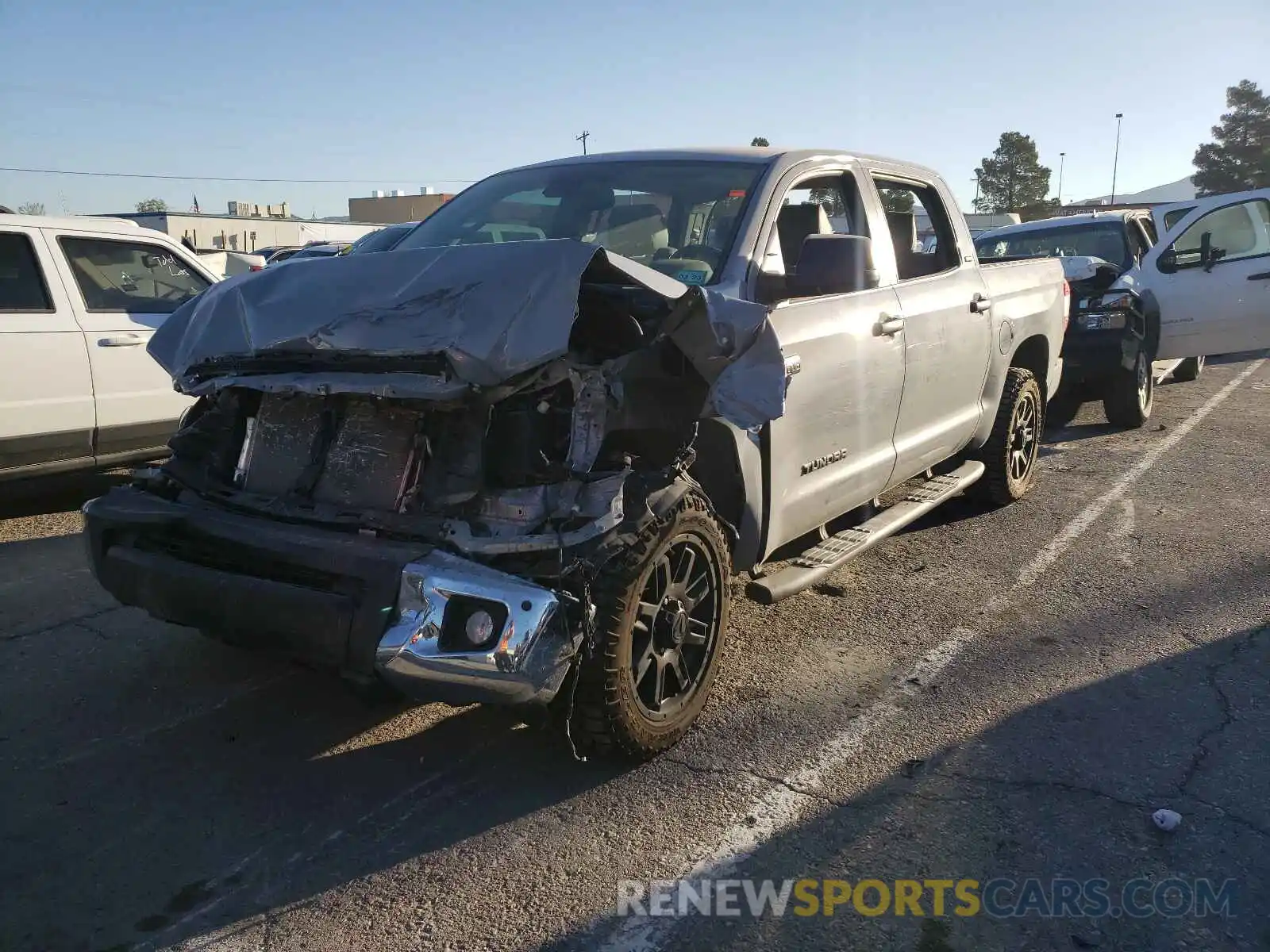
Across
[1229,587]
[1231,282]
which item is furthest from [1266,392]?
[1229,587]

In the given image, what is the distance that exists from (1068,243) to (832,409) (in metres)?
8.19

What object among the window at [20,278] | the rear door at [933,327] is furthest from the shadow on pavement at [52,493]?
the rear door at [933,327]

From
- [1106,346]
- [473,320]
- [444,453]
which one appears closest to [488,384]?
[473,320]

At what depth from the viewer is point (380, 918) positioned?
8.54ft

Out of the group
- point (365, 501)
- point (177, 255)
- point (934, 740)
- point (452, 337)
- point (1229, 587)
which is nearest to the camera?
point (452, 337)

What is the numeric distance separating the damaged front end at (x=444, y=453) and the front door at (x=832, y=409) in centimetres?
53

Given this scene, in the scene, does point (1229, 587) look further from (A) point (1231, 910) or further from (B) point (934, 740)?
(A) point (1231, 910)

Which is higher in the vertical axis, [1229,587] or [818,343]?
[818,343]

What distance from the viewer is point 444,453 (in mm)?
3236

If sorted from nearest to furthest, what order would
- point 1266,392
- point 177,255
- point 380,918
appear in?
point 380,918, point 177,255, point 1266,392

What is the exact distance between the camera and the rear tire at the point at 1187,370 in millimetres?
12125

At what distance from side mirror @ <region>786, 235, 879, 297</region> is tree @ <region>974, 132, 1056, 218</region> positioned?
2754 inches

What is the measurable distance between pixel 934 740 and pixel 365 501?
209cm

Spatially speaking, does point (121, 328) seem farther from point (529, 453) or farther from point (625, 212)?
point (529, 453)
